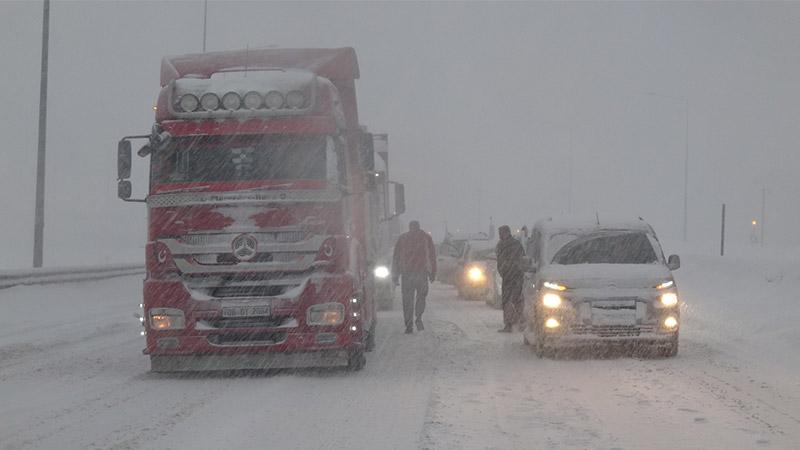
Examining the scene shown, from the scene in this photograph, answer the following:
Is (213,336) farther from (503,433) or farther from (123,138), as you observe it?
(503,433)

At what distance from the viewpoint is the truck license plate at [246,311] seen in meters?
12.4

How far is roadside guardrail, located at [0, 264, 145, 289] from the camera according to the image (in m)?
27.1

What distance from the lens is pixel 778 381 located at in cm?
1166

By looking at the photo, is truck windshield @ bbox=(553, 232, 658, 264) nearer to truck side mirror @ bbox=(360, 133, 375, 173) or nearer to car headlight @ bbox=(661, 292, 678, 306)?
car headlight @ bbox=(661, 292, 678, 306)

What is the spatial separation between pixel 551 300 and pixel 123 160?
5.27 metres

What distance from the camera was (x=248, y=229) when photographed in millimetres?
12414

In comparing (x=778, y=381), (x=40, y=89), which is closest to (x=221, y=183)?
(x=778, y=381)

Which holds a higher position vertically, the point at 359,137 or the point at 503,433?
the point at 359,137

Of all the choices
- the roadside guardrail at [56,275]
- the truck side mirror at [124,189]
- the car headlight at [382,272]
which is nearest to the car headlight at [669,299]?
the truck side mirror at [124,189]

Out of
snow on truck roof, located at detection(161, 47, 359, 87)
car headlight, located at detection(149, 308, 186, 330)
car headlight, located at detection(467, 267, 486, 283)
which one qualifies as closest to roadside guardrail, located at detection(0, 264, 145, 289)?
car headlight, located at detection(467, 267, 486, 283)

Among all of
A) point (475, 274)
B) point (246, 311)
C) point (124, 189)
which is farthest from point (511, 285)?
point (475, 274)

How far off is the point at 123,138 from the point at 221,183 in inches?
50.0

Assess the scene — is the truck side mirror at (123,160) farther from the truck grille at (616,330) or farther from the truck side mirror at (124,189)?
the truck grille at (616,330)

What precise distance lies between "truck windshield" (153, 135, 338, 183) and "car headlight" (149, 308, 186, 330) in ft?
4.66
